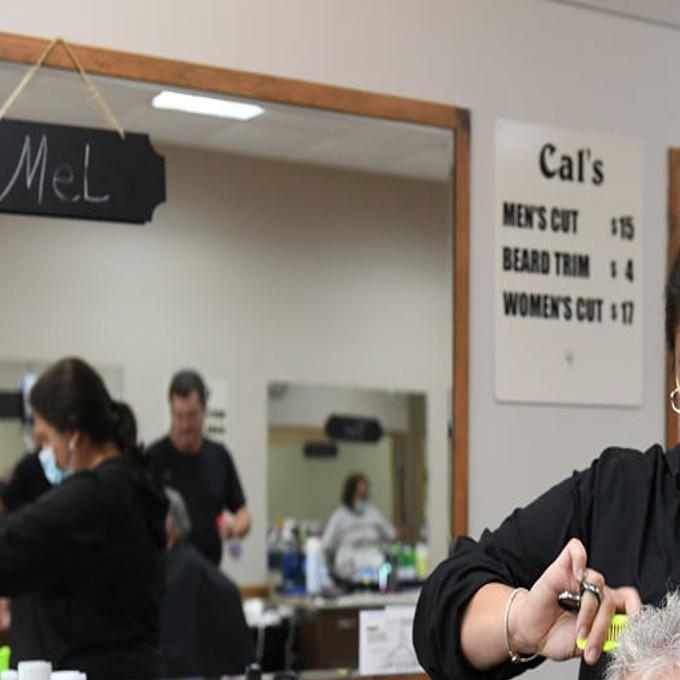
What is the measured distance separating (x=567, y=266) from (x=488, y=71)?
49 cm

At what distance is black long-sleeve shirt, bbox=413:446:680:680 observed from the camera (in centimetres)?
189

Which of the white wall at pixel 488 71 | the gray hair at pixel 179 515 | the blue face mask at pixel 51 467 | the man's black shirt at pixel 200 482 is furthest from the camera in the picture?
the man's black shirt at pixel 200 482

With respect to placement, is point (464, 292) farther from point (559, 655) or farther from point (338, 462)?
point (338, 462)

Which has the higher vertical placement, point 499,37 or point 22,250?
point 499,37

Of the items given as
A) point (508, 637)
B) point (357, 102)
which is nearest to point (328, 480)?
point (357, 102)

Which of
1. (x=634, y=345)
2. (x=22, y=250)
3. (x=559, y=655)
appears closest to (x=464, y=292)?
(x=634, y=345)

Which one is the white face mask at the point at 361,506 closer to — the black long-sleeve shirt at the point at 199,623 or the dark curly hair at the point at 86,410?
the black long-sleeve shirt at the point at 199,623

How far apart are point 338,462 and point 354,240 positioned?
1.67 meters

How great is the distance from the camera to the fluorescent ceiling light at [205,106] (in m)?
2.71

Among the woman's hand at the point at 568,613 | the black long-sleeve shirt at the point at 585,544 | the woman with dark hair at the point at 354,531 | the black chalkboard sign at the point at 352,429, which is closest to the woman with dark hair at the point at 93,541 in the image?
the black long-sleeve shirt at the point at 585,544

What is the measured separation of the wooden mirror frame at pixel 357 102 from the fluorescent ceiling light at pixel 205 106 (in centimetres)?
4

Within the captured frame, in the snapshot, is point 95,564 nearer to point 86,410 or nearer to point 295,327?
point 86,410

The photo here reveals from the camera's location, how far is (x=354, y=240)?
15.9 feet

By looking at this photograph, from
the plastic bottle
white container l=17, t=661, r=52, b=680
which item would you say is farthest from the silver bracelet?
the plastic bottle
